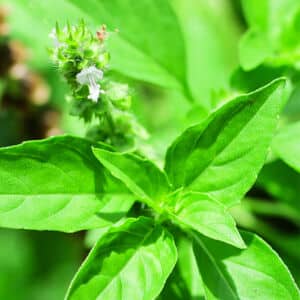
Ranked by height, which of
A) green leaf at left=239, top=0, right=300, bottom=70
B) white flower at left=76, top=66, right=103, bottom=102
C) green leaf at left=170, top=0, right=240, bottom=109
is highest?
green leaf at left=170, top=0, right=240, bottom=109

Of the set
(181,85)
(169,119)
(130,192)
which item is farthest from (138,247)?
(169,119)

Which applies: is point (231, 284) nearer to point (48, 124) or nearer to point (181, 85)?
point (181, 85)

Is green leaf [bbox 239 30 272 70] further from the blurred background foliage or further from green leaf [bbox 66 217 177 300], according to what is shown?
green leaf [bbox 66 217 177 300]

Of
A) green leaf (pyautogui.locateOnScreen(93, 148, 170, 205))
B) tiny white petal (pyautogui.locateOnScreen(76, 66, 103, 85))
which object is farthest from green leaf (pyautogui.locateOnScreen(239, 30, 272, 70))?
tiny white petal (pyautogui.locateOnScreen(76, 66, 103, 85))

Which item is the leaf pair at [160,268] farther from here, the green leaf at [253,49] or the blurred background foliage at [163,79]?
the green leaf at [253,49]

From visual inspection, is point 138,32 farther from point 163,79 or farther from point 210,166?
point 210,166

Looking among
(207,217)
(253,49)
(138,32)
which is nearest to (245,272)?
(207,217)
